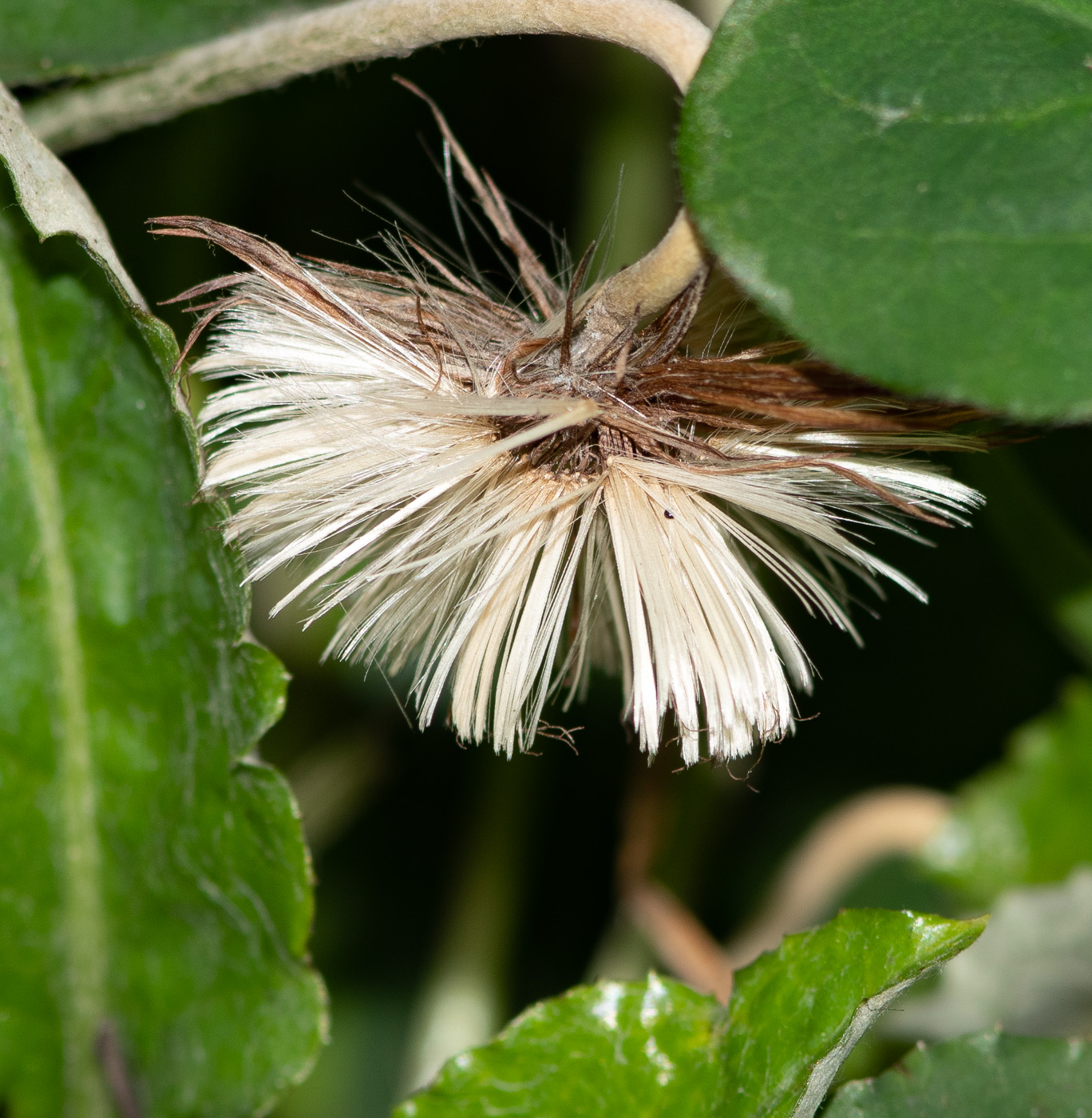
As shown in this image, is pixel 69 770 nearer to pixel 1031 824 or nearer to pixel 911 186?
pixel 911 186

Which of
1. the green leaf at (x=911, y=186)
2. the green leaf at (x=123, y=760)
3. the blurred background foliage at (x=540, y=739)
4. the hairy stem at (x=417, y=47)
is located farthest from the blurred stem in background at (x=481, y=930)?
the green leaf at (x=911, y=186)

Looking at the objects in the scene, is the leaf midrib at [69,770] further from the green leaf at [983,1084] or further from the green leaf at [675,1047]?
the green leaf at [983,1084]

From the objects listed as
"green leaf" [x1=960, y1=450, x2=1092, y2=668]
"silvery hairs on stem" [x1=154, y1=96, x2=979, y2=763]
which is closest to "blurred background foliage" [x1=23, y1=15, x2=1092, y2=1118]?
"green leaf" [x1=960, y1=450, x2=1092, y2=668]

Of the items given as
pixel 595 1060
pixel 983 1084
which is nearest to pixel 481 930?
pixel 595 1060

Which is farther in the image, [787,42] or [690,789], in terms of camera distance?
[690,789]

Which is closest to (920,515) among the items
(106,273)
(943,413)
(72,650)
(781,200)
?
(943,413)

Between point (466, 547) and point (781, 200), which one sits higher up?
point (781, 200)

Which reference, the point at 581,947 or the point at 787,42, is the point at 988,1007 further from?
the point at 787,42

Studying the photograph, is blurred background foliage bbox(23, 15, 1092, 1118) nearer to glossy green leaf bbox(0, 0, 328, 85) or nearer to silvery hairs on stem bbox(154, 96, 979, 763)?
glossy green leaf bbox(0, 0, 328, 85)
